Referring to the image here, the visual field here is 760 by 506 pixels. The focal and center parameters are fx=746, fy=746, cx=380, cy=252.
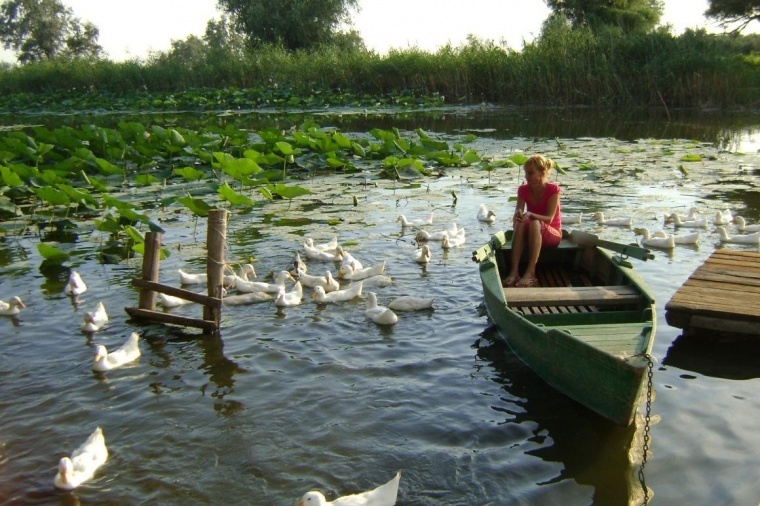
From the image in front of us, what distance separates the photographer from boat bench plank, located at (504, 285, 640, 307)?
5.33 meters

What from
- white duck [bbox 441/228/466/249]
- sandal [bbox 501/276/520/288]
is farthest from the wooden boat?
white duck [bbox 441/228/466/249]

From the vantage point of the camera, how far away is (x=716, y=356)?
5.26 metres

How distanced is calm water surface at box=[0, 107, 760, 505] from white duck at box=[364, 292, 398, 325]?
8 centimetres

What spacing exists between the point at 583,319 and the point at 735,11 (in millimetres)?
Result: 35956

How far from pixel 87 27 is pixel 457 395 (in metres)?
66.7

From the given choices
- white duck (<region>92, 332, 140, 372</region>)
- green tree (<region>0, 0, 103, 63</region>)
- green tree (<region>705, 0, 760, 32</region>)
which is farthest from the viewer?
green tree (<region>0, 0, 103, 63</region>)

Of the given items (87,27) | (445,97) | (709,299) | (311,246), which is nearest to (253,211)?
(311,246)

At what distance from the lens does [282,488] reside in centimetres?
382

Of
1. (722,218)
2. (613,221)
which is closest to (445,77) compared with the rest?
(613,221)

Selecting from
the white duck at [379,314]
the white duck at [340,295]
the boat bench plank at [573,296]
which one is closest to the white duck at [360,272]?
the white duck at [340,295]

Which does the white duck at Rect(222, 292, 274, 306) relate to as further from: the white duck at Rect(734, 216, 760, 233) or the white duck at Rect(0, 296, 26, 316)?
the white duck at Rect(734, 216, 760, 233)

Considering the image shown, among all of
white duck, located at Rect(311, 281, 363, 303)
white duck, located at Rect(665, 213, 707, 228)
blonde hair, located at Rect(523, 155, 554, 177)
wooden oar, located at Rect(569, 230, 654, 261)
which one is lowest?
white duck, located at Rect(311, 281, 363, 303)

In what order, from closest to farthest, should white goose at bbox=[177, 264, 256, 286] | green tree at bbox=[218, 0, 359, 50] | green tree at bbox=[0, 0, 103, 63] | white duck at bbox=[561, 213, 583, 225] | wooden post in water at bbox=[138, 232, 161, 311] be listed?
wooden post in water at bbox=[138, 232, 161, 311] < white goose at bbox=[177, 264, 256, 286] < white duck at bbox=[561, 213, 583, 225] < green tree at bbox=[218, 0, 359, 50] < green tree at bbox=[0, 0, 103, 63]

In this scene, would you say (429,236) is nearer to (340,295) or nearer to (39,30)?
(340,295)
